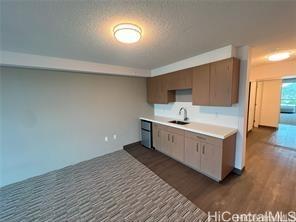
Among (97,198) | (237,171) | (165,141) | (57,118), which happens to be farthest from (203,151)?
(57,118)

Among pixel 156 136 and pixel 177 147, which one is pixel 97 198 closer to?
pixel 177 147

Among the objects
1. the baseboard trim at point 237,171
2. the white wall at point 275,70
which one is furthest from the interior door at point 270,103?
the baseboard trim at point 237,171

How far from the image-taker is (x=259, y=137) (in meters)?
4.70

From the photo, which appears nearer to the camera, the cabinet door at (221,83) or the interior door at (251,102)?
the cabinet door at (221,83)

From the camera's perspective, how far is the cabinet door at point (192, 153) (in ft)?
8.79

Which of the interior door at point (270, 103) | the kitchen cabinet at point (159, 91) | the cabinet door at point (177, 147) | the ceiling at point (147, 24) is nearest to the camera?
the ceiling at point (147, 24)

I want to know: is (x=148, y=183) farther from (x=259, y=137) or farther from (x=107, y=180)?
(x=259, y=137)

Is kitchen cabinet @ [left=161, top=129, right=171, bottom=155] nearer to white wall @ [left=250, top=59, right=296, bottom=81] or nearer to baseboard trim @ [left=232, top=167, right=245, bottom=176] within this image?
baseboard trim @ [left=232, top=167, right=245, bottom=176]

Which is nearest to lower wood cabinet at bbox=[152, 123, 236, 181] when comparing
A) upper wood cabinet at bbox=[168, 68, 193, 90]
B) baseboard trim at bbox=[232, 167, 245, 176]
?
baseboard trim at bbox=[232, 167, 245, 176]

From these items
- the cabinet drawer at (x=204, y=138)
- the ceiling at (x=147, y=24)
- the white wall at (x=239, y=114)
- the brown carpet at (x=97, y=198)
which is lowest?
the brown carpet at (x=97, y=198)

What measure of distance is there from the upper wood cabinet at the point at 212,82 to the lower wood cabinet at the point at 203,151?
29.3 inches

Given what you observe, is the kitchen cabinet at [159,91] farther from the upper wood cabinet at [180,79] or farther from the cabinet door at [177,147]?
the cabinet door at [177,147]

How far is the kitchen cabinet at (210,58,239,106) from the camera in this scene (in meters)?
2.37

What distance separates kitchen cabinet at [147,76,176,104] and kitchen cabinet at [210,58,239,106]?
141 centimetres
